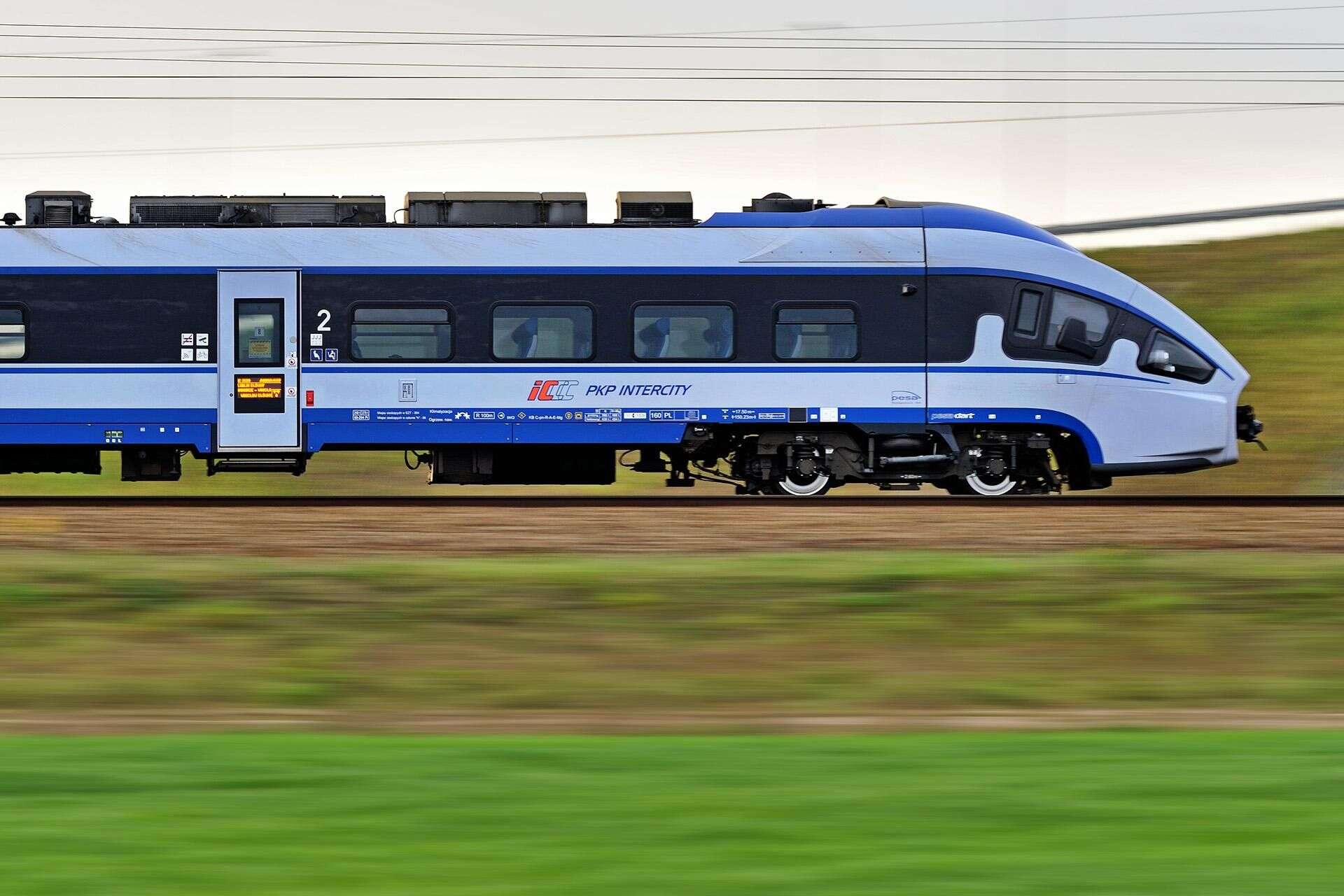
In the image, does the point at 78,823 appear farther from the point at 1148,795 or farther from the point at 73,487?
the point at 73,487

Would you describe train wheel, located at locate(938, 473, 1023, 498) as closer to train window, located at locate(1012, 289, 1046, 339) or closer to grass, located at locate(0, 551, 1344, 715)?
train window, located at locate(1012, 289, 1046, 339)

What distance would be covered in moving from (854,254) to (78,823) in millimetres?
15223

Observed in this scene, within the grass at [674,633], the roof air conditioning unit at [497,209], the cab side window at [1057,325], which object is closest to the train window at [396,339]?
the roof air conditioning unit at [497,209]

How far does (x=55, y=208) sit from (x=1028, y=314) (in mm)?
12577

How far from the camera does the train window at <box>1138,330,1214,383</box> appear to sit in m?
20.0

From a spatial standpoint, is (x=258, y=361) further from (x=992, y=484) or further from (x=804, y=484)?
(x=992, y=484)

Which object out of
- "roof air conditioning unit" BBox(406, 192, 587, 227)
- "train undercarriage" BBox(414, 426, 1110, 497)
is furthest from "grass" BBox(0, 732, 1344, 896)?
"roof air conditioning unit" BBox(406, 192, 587, 227)

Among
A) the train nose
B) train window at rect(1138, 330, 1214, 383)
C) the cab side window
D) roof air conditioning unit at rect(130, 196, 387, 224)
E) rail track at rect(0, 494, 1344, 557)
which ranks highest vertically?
roof air conditioning unit at rect(130, 196, 387, 224)

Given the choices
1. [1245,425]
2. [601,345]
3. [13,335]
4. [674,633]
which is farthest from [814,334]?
[13,335]

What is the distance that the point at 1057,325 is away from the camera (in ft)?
65.6

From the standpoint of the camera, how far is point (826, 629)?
11.4m

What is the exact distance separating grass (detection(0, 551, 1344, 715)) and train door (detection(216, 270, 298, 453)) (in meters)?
6.24

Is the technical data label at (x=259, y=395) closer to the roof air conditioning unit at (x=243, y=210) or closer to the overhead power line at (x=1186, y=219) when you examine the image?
the roof air conditioning unit at (x=243, y=210)

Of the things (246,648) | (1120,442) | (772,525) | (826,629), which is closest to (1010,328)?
(1120,442)
